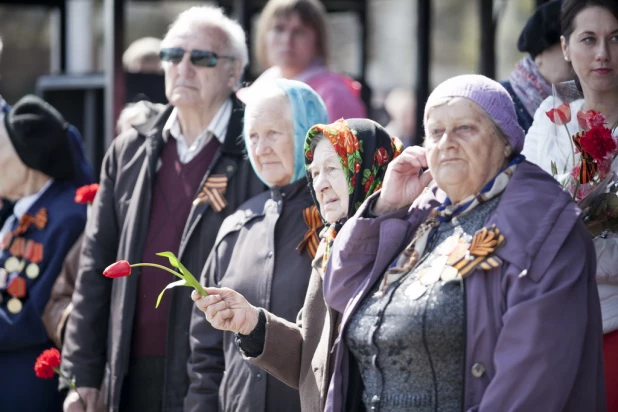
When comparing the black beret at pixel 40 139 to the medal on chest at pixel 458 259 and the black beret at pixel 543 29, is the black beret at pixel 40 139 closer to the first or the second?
the black beret at pixel 543 29

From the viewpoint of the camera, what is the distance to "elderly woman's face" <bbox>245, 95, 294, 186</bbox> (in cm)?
391

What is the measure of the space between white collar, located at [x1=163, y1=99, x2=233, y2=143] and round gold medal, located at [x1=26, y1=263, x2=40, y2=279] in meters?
0.96

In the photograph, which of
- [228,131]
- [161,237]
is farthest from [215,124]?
[161,237]

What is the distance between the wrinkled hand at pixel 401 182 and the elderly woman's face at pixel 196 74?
5.23ft

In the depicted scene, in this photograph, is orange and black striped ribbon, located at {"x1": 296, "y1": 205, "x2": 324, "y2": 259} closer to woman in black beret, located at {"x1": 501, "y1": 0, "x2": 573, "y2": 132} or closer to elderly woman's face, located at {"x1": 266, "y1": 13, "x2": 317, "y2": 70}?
woman in black beret, located at {"x1": 501, "y1": 0, "x2": 573, "y2": 132}

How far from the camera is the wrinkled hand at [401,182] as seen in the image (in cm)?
313

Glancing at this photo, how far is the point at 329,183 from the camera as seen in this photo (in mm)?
3375

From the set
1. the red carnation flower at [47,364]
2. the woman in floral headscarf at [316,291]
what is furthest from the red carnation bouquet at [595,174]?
the red carnation flower at [47,364]

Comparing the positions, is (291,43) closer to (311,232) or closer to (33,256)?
(33,256)

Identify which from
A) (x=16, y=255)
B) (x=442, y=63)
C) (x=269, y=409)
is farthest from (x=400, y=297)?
(x=442, y=63)

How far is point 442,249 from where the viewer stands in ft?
9.41

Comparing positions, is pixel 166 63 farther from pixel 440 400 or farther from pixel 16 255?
pixel 440 400

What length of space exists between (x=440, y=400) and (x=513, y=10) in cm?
1092

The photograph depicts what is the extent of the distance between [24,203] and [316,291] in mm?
2243
